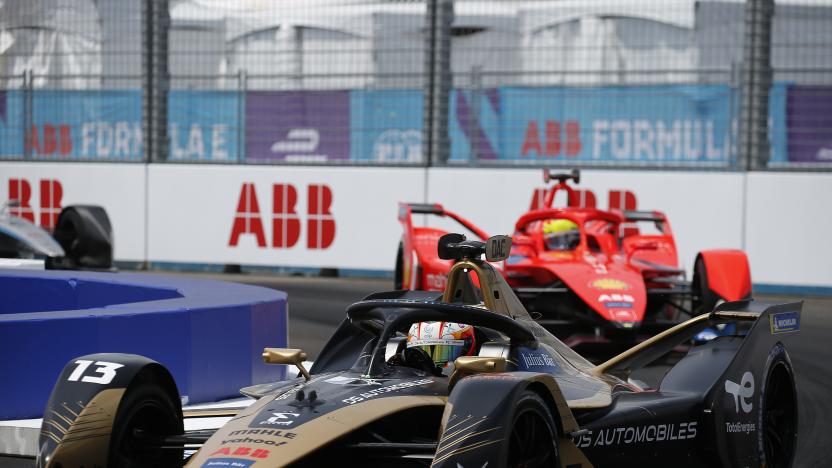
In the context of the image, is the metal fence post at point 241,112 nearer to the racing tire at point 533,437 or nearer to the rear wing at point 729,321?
the rear wing at point 729,321

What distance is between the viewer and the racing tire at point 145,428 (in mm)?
4699

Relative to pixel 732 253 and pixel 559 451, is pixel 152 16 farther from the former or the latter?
pixel 559 451

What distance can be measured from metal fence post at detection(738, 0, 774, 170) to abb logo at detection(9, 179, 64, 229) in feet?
26.4

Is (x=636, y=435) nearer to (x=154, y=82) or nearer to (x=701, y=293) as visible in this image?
(x=701, y=293)

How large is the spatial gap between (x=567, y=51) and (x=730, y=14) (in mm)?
1781

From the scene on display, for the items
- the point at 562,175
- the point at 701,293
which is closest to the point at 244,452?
the point at 701,293

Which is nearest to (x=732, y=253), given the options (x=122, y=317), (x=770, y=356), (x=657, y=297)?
(x=657, y=297)

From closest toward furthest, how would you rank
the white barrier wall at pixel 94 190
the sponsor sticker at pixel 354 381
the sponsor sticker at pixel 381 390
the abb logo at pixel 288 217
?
the sponsor sticker at pixel 381 390 → the sponsor sticker at pixel 354 381 → the abb logo at pixel 288 217 → the white barrier wall at pixel 94 190

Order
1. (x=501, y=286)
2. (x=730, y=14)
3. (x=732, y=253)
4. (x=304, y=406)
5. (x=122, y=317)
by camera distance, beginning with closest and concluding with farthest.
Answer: (x=304, y=406), (x=501, y=286), (x=122, y=317), (x=732, y=253), (x=730, y=14)

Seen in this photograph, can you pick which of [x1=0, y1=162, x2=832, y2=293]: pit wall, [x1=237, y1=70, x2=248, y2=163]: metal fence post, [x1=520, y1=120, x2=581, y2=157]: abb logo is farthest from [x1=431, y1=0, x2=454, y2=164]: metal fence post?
[x1=237, y1=70, x2=248, y2=163]: metal fence post

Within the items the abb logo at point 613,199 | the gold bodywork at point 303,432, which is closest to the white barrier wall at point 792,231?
the abb logo at point 613,199

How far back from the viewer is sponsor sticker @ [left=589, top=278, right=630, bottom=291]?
9.79m

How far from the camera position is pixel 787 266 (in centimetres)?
1360

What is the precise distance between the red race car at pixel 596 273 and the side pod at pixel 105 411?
491cm
